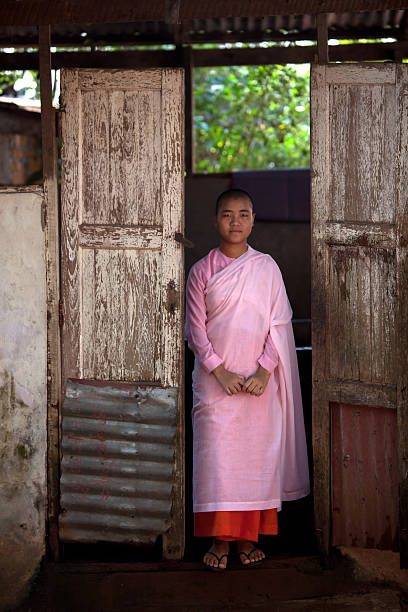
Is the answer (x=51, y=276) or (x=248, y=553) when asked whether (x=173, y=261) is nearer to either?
(x=51, y=276)

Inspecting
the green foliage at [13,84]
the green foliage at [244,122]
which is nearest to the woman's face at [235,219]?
the green foliage at [13,84]

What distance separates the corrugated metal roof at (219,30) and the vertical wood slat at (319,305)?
2406mm

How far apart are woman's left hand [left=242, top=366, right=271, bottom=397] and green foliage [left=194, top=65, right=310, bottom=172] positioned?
25.2 ft

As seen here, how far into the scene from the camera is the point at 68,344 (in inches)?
162

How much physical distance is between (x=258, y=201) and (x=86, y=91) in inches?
106

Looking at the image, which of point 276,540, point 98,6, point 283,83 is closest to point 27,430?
point 276,540

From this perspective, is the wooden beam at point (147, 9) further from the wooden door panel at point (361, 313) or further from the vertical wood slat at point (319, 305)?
the wooden door panel at point (361, 313)

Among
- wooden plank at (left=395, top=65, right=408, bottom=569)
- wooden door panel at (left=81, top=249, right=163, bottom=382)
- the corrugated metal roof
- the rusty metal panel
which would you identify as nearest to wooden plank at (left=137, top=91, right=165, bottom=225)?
wooden door panel at (left=81, top=249, right=163, bottom=382)

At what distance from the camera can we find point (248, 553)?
4.14 metres

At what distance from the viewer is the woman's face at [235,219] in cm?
426

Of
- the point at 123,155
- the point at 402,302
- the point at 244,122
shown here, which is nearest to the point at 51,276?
the point at 123,155

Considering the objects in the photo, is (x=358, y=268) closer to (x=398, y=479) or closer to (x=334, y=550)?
(x=398, y=479)

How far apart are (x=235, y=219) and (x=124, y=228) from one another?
66 centimetres

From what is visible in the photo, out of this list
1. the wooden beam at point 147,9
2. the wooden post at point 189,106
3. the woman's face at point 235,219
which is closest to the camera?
the wooden beam at point 147,9
